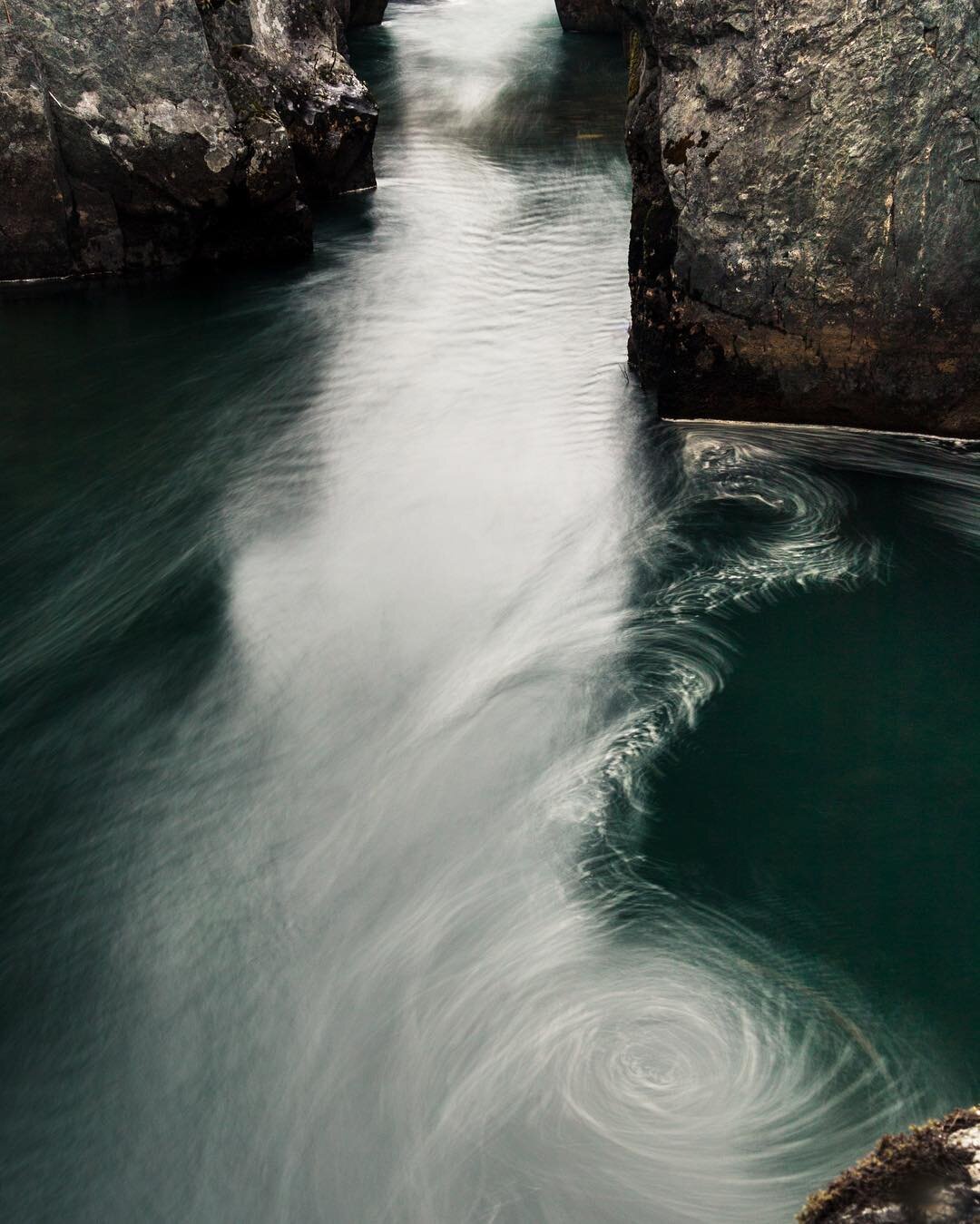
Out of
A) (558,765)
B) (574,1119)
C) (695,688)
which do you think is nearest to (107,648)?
(558,765)

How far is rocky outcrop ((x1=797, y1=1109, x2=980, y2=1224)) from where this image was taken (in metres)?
1.58

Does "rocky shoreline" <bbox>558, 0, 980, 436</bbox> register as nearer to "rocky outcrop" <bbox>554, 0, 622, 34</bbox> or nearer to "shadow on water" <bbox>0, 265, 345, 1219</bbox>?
"shadow on water" <bbox>0, 265, 345, 1219</bbox>

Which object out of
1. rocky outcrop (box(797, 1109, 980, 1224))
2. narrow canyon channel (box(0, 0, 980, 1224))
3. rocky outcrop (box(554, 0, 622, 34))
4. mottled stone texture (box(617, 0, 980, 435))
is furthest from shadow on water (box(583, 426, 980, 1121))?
rocky outcrop (box(554, 0, 622, 34))

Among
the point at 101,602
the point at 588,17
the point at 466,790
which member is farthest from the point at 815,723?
the point at 588,17

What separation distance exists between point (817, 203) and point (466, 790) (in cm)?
260

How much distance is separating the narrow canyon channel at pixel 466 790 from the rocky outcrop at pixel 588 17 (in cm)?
1088

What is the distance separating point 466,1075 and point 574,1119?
233mm

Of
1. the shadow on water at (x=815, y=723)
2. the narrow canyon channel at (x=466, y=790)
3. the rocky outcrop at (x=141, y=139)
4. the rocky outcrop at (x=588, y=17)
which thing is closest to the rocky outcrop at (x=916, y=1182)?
the narrow canyon channel at (x=466, y=790)

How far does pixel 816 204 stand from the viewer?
4590 millimetres

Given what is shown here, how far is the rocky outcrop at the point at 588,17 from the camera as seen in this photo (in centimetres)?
1530

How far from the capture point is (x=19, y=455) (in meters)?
5.17

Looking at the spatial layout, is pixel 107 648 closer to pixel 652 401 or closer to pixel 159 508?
pixel 159 508

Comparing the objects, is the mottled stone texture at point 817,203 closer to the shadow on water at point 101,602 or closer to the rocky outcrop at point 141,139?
the shadow on water at point 101,602

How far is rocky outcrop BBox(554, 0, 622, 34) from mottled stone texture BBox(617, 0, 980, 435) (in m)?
11.5
